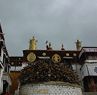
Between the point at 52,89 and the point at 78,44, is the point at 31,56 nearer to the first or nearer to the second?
the point at 78,44

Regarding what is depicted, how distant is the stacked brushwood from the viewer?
14875 millimetres

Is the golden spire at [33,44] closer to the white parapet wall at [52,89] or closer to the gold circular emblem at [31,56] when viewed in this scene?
the gold circular emblem at [31,56]

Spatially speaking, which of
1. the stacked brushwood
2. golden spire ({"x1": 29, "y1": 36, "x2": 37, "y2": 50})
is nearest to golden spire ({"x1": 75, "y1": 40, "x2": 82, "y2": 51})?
golden spire ({"x1": 29, "y1": 36, "x2": 37, "y2": 50})

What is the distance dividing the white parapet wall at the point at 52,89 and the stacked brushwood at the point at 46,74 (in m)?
0.28

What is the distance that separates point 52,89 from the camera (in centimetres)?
1440

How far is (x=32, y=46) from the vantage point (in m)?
57.6

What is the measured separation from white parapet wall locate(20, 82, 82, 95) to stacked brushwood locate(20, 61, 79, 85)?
283 millimetres

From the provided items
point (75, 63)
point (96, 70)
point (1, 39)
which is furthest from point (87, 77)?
point (1, 39)

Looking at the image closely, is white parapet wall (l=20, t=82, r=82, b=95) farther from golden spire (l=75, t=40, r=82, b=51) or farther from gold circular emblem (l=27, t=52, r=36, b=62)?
golden spire (l=75, t=40, r=82, b=51)

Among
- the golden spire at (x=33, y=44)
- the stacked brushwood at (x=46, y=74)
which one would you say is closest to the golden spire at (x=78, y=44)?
the golden spire at (x=33, y=44)

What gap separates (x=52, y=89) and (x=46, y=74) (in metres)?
0.95

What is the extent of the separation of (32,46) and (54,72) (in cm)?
4267

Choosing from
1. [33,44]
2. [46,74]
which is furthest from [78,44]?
[46,74]

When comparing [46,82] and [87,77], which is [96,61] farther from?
[46,82]
